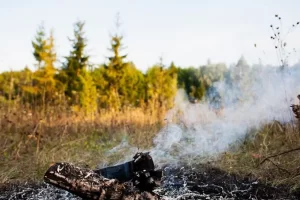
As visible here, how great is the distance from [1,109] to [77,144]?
81.1 inches

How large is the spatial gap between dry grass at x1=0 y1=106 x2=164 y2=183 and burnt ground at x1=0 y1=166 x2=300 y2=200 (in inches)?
18.6

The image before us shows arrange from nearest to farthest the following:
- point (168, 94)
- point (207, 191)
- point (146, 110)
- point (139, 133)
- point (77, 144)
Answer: point (207, 191), point (77, 144), point (139, 133), point (146, 110), point (168, 94)

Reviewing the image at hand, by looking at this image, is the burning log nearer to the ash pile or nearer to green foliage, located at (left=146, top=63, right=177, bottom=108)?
the ash pile

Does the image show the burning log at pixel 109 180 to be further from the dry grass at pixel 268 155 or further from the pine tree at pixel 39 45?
the pine tree at pixel 39 45

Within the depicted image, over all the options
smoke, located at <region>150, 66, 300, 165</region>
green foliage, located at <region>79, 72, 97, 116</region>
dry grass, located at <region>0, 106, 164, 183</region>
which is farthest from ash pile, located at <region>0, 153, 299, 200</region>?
green foliage, located at <region>79, 72, 97, 116</region>

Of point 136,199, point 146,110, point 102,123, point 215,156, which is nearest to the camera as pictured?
point 136,199

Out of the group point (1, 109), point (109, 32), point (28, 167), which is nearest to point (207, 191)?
point (28, 167)

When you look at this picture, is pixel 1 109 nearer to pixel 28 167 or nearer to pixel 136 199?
pixel 28 167

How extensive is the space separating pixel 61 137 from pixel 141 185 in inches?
154

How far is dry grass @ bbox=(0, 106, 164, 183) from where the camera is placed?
5.31 meters

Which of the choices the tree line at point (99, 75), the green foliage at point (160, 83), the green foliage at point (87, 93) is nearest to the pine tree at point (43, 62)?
the tree line at point (99, 75)

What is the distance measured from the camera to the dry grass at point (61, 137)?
17.4 ft

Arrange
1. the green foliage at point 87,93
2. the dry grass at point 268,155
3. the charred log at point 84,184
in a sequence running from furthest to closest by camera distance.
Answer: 1. the green foliage at point 87,93
2. the dry grass at point 268,155
3. the charred log at point 84,184

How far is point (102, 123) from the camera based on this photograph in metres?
8.20
